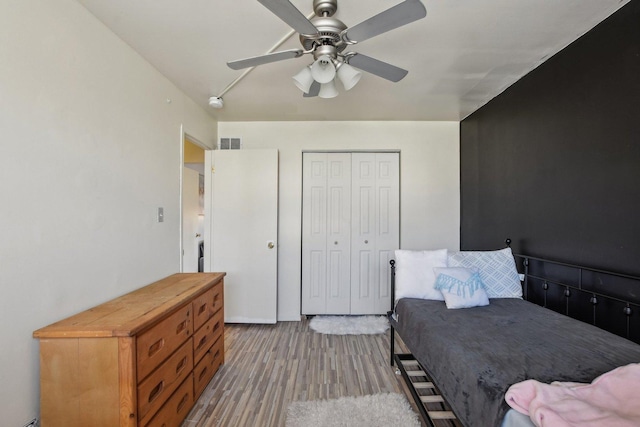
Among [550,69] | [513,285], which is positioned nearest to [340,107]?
[550,69]

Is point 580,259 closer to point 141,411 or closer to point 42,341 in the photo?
point 141,411

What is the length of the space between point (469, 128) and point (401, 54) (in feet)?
5.56

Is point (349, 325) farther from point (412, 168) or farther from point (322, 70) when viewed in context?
point (322, 70)

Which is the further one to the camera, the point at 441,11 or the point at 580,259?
the point at 580,259

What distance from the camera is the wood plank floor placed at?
1894mm

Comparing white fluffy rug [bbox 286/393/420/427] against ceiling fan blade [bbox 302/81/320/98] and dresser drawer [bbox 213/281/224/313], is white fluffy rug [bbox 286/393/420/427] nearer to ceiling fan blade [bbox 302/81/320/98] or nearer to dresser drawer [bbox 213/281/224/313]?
dresser drawer [bbox 213/281/224/313]

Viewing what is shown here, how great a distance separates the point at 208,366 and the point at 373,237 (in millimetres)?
2283

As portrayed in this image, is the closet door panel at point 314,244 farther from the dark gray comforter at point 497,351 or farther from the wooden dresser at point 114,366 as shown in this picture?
the wooden dresser at point 114,366

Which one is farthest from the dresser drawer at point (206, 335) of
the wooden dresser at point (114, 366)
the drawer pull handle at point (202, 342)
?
the wooden dresser at point (114, 366)

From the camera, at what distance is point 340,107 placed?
10.2 feet

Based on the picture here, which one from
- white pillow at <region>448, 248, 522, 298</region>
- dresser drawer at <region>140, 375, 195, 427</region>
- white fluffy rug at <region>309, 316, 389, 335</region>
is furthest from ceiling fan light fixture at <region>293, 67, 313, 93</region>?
white fluffy rug at <region>309, 316, 389, 335</region>

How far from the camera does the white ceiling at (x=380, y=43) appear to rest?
162 cm

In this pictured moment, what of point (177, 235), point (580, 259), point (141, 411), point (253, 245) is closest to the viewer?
point (141, 411)

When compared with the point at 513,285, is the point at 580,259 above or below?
above
